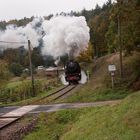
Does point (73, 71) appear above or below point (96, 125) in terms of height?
above

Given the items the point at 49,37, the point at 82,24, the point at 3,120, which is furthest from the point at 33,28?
the point at 3,120

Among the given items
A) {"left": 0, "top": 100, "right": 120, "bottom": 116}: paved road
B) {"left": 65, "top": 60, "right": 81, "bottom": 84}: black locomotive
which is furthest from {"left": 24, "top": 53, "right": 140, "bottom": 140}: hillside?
{"left": 65, "top": 60, "right": 81, "bottom": 84}: black locomotive

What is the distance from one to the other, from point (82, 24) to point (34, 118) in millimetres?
29248

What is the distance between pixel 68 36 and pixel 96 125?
33827 millimetres

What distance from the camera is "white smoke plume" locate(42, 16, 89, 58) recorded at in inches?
2074

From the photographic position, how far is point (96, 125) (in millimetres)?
19656

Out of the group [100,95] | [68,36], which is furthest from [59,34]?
[100,95]

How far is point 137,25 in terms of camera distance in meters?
35.3

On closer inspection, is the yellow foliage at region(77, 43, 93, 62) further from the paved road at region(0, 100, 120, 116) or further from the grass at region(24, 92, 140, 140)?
the grass at region(24, 92, 140, 140)

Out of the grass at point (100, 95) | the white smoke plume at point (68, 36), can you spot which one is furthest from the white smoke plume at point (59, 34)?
the grass at point (100, 95)

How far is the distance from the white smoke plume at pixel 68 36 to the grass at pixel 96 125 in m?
26.2

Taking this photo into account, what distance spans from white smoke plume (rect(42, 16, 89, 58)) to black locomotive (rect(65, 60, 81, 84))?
3.92 metres

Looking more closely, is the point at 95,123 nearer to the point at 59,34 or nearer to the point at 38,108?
Answer: the point at 38,108

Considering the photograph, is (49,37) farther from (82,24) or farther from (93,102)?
(93,102)
